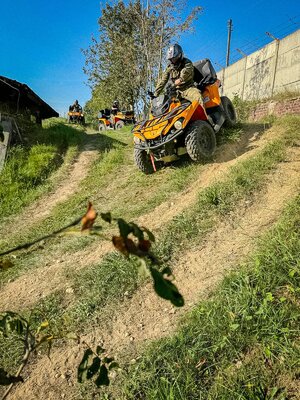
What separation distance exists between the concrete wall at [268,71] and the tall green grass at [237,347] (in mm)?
9615

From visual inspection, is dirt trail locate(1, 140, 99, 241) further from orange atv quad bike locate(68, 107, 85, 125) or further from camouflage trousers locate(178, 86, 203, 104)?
orange atv quad bike locate(68, 107, 85, 125)

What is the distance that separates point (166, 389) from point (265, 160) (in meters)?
4.52

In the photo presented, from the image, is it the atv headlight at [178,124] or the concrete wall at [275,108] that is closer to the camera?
the atv headlight at [178,124]

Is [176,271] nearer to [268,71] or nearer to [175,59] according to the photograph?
[175,59]

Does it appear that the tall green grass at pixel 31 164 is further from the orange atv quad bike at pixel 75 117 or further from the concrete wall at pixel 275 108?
the orange atv quad bike at pixel 75 117

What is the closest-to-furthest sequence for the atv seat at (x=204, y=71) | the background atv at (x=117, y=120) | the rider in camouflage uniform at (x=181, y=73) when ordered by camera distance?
the rider in camouflage uniform at (x=181, y=73) < the atv seat at (x=204, y=71) < the background atv at (x=117, y=120)

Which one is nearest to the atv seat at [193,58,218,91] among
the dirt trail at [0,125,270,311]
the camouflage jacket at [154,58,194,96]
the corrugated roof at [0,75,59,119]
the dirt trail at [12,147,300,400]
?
the camouflage jacket at [154,58,194,96]

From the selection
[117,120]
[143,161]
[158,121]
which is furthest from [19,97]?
[158,121]

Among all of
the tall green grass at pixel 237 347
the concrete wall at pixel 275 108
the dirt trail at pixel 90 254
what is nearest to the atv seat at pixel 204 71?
the dirt trail at pixel 90 254

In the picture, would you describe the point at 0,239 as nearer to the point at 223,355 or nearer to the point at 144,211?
the point at 144,211

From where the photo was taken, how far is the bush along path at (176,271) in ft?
9.41

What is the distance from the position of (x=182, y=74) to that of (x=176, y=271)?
4.67 m

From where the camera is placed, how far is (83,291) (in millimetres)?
3807

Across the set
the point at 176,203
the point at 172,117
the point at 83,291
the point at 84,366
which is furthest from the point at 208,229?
the point at 84,366
